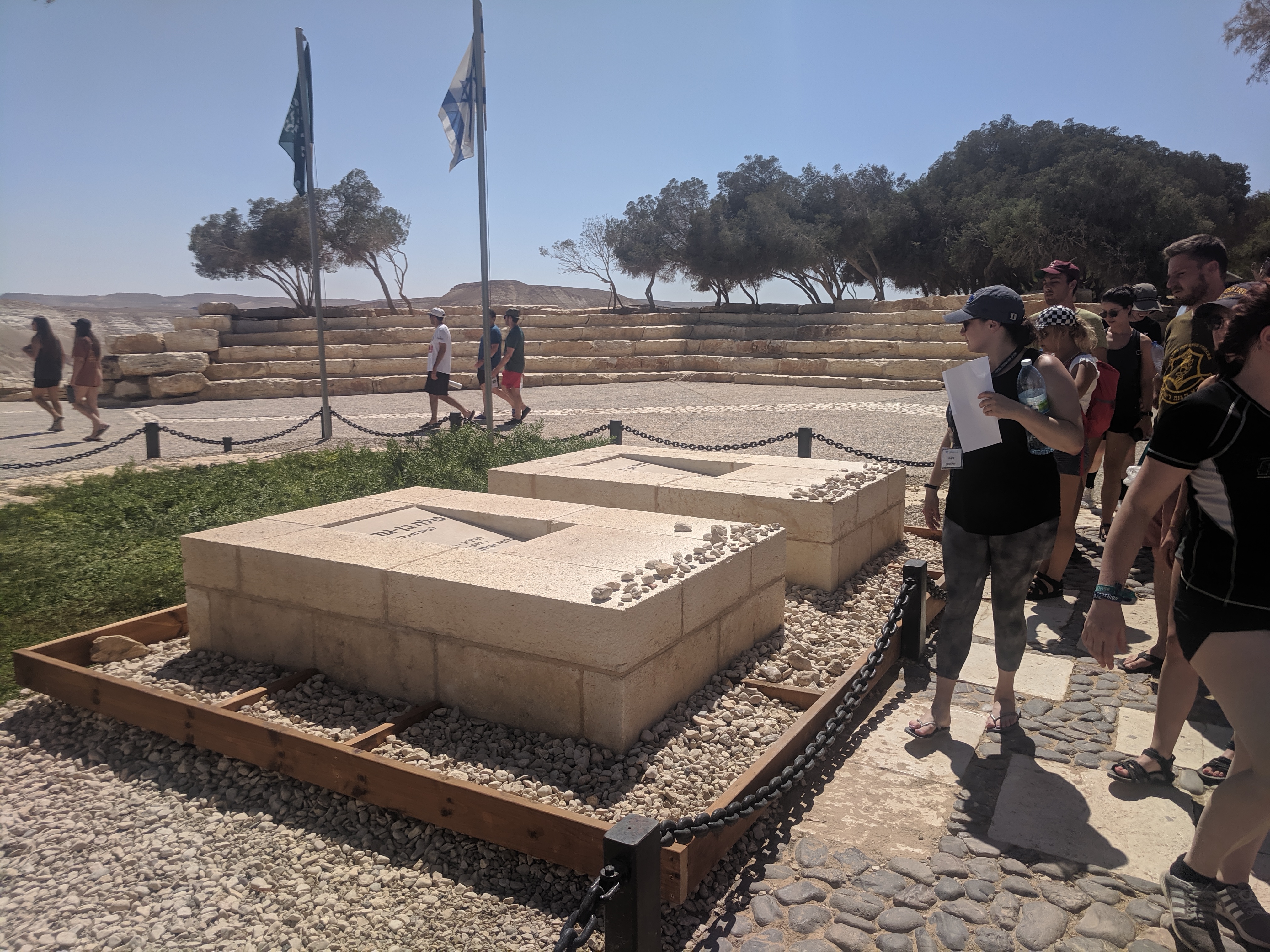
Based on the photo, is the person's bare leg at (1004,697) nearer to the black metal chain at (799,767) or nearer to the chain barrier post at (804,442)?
the black metal chain at (799,767)

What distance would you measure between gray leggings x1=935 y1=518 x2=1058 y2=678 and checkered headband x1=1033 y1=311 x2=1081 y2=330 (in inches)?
69.2

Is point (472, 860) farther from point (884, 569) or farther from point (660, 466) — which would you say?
point (660, 466)

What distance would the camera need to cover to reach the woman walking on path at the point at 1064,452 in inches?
198

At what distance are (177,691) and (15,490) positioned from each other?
7079 millimetres

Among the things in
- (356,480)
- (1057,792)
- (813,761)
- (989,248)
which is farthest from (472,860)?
(989,248)

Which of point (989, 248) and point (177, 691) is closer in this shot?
point (177, 691)

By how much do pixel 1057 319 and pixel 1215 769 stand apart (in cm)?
255

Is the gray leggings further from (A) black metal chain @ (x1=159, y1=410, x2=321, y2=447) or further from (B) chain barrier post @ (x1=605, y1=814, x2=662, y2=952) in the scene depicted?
(A) black metal chain @ (x1=159, y1=410, x2=321, y2=447)

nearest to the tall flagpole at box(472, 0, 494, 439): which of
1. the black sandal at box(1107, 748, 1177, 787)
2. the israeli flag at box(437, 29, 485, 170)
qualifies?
the israeli flag at box(437, 29, 485, 170)

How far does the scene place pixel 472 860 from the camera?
3.07 metres

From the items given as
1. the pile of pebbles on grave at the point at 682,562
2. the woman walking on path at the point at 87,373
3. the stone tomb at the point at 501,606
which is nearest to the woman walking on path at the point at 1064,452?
the pile of pebbles on grave at the point at 682,562

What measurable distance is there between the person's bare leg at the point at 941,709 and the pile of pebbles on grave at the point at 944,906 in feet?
2.73

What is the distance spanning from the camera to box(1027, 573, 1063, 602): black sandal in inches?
228

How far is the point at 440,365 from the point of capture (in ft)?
45.6
